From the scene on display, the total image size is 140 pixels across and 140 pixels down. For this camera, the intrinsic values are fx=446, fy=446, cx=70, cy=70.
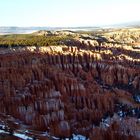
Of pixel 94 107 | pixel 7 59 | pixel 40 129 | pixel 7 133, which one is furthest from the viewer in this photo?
pixel 7 59

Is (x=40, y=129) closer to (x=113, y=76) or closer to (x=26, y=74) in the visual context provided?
(x=26, y=74)

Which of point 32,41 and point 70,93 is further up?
point 32,41

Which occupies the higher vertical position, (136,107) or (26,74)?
(26,74)

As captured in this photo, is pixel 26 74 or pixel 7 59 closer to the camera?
pixel 26 74

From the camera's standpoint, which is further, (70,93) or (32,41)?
(32,41)

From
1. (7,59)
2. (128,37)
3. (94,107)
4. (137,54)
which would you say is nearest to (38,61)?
(7,59)

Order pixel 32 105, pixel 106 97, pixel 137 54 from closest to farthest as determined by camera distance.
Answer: pixel 32 105
pixel 106 97
pixel 137 54

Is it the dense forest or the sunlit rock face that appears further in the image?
the dense forest

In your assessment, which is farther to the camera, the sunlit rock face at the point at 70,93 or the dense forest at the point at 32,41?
the dense forest at the point at 32,41
